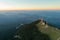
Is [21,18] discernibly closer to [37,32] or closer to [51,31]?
[37,32]

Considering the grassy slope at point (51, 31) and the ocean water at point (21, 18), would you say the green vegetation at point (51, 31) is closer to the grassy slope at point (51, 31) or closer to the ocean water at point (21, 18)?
the grassy slope at point (51, 31)

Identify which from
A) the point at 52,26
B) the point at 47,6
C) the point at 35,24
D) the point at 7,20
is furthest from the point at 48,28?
the point at 7,20

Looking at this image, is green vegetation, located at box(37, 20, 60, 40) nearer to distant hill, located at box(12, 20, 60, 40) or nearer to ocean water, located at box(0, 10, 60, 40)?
distant hill, located at box(12, 20, 60, 40)

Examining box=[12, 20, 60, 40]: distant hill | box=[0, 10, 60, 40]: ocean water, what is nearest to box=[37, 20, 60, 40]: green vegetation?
box=[12, 20, 60, 40]: distant hill

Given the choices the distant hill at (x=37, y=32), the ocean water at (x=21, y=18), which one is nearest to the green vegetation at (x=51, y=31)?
the distant hill at (x=37, y=32)

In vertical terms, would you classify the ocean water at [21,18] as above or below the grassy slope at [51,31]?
above
